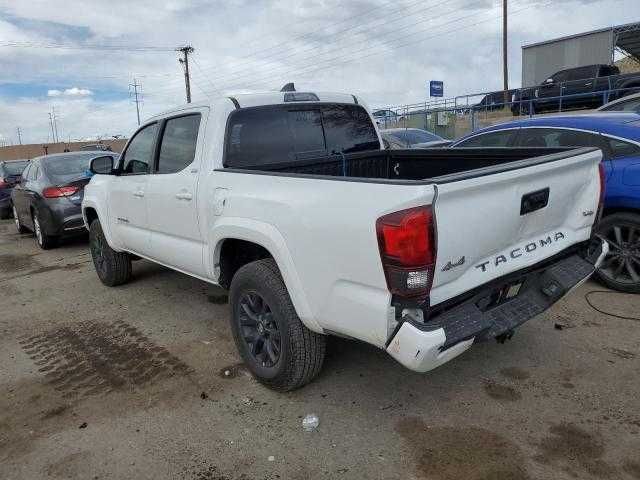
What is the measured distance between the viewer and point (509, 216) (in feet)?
8.87

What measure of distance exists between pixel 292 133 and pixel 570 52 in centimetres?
2499

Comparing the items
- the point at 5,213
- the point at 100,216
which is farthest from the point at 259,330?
A: the point at 5,213

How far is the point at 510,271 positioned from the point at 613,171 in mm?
2528

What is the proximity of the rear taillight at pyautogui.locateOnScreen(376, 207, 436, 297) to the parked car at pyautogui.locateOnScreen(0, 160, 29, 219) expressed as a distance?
13.2 meters

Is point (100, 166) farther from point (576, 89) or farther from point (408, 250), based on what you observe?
point (576, 89)

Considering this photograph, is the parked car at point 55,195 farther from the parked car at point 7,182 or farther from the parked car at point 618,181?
the parked car at point 618,181

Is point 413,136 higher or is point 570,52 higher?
point 570,52

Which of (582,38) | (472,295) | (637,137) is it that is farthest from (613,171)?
(582,38)

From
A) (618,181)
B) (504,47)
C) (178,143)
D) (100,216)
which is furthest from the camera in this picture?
(504,47)

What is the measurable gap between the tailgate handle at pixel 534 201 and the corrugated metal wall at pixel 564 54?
82.2 ft

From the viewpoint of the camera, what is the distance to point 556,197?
3.03 meters

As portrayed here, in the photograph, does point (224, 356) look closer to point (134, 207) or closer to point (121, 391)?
point (121, 391)

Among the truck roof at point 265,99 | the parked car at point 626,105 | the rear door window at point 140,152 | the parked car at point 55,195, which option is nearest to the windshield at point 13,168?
the parked car at point 55,195

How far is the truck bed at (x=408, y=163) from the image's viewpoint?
375cm
